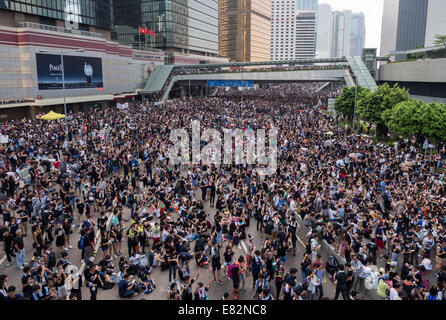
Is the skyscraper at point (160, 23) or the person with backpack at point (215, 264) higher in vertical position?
the skyscraper at point (160, 23)

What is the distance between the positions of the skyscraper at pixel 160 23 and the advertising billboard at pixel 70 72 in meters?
34.4

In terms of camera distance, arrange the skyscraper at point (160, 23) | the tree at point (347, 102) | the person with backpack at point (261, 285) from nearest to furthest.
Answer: the person with backpack at point (261, 285) < the tree at point (347, 102) < the skyscraper at point (160, 23)

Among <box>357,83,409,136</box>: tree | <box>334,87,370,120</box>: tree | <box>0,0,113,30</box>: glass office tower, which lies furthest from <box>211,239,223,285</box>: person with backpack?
<box>0,0,113,30</box>: glass office tower

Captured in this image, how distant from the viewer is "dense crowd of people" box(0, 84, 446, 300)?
9352 mm

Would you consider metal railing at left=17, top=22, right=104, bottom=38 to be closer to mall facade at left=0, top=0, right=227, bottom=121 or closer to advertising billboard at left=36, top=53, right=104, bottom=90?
mall facade at left=0, top=0, right=227, bottom=121

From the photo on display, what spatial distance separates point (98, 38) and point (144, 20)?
1673 inches

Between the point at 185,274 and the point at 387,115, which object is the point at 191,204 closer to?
the point at 185,274

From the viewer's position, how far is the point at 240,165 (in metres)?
22.6

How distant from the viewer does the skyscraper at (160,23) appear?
88.8 m

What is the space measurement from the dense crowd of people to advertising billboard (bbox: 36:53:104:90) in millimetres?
21705

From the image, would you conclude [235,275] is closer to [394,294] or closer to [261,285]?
[261,285]

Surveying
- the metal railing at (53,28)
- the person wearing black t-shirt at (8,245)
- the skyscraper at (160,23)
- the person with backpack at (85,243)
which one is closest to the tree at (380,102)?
the person with backpack at (85,243)

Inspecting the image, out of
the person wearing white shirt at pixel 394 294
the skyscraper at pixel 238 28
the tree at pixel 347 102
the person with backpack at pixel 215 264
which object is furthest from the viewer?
the skyscraper at pixel 238 28

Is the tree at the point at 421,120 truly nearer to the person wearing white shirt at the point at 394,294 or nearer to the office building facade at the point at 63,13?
the person wearing white shirt at the point at 394,294
